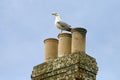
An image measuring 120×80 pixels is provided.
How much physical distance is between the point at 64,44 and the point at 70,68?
2.42 feet

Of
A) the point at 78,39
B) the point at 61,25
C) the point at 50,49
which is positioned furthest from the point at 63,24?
the point at 78,39

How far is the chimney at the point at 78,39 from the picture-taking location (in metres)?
9.65

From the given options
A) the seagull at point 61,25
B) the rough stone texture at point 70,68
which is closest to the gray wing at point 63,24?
the seagull at point 61,25

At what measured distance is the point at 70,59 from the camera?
9484 millimetres

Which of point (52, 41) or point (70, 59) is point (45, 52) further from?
point (70, 59)

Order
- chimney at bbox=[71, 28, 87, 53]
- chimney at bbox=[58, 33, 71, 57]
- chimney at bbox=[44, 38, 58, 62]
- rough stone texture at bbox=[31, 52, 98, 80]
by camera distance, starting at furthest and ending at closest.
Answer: chimney at bbox=[44, 38, 58, 62] → chimney at bbox=[58, 33, 71, 57] → chimney at bbox=[71, 28, 87, 53] → rough stone texture at bbox=[31, 52, 98, 80]

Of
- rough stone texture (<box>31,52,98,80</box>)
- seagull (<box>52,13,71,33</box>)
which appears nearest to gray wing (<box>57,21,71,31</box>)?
seagull (<box>52,13,71,33</box>)

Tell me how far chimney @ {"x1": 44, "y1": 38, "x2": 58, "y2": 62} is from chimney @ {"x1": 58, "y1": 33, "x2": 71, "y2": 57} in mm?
277

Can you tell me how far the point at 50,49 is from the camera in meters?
10.2

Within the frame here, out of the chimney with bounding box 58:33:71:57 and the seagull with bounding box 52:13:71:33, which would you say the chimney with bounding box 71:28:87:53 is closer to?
the chimney with bounding box 58:33:71:57

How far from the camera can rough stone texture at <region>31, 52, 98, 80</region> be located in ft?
30.4

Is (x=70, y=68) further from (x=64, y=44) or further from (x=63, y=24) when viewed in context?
(x=63, y=24)

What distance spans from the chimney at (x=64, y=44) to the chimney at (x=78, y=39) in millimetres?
201

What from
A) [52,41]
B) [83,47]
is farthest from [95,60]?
[52,41]
